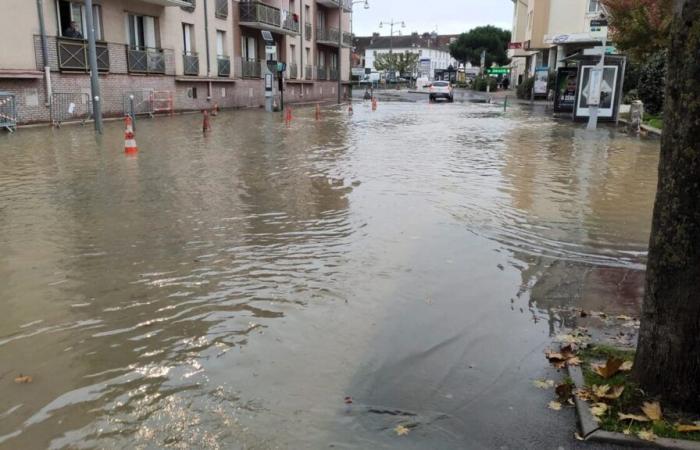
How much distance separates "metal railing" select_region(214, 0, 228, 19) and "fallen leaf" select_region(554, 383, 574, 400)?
33.3m

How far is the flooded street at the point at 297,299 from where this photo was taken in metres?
3.66

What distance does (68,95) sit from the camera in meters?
22.9

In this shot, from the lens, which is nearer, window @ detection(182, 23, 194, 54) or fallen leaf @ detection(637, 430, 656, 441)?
fallen leaf @ detection(637, 430, 656, 441)

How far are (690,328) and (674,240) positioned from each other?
1.66ft

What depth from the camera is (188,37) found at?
31.8 metres

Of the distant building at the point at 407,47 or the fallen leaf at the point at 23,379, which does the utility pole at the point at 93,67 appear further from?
the distant building at the point at 407,47

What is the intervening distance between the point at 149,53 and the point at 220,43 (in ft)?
25.7

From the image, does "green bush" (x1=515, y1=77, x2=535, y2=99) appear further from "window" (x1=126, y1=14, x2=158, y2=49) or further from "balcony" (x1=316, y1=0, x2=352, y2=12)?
"window" (x1=126, y1=14, x2=158, y2=49)

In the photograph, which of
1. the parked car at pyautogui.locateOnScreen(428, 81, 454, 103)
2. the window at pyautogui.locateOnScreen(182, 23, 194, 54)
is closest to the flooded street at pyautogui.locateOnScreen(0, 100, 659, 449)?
the window at pyautogui.locateOnScreen(182, 23, 194, 54)

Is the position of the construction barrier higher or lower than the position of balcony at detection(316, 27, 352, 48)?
lower

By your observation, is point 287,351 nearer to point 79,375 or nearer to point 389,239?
point 79,375

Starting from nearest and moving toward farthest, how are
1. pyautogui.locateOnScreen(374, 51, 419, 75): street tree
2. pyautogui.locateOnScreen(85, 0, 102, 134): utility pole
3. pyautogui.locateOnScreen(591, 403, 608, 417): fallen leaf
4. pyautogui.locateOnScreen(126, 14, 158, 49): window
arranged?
→ pyautogui.locateOnScreen(591, 403, 608, 417): fallen leaf, pyautogui.locateOnScreen(85, 0, 102, 134): utility pole, pyautogui.locateOnScreen(126, 14, 158, 49): window, pyautogui.locateOnScreen(374, 51, 419, 75): street tree

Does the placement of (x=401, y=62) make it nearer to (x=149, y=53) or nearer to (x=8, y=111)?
(x=149, y=53)

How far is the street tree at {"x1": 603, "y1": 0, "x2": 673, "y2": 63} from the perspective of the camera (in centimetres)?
1721
